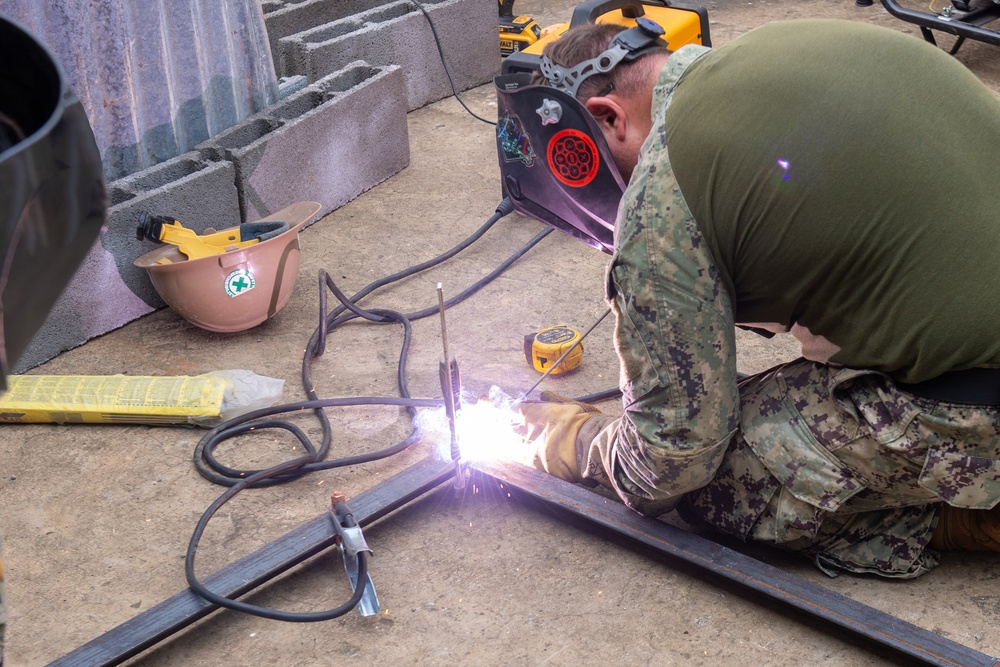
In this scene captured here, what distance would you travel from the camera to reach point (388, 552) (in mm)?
2709

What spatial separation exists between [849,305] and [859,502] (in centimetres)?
55

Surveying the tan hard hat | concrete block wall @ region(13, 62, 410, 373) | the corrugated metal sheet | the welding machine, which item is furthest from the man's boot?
the corrugated metal sheet

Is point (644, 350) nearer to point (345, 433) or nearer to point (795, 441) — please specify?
point (795, 441)

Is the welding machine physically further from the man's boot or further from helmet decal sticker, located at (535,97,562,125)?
the man's boot

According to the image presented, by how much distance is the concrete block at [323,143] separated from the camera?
4.18 metres

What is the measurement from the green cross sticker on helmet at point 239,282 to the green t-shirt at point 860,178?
194 centimetres

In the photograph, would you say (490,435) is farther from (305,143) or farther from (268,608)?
(305,143)

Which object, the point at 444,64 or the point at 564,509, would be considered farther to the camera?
the point at 444,64

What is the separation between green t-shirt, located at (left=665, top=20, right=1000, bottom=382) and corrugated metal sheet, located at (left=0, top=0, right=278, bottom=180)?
2505 mm

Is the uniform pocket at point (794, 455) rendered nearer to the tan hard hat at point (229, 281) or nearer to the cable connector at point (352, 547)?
the cable connector at point (352, 547)

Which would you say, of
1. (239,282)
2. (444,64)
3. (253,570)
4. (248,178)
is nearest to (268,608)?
(253,570)

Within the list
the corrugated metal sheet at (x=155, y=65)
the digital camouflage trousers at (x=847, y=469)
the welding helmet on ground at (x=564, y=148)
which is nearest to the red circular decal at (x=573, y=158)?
the welding helmet on ground at (x=564, y=148)

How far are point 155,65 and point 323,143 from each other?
32.9 inches

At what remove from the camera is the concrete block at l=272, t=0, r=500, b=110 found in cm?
510
